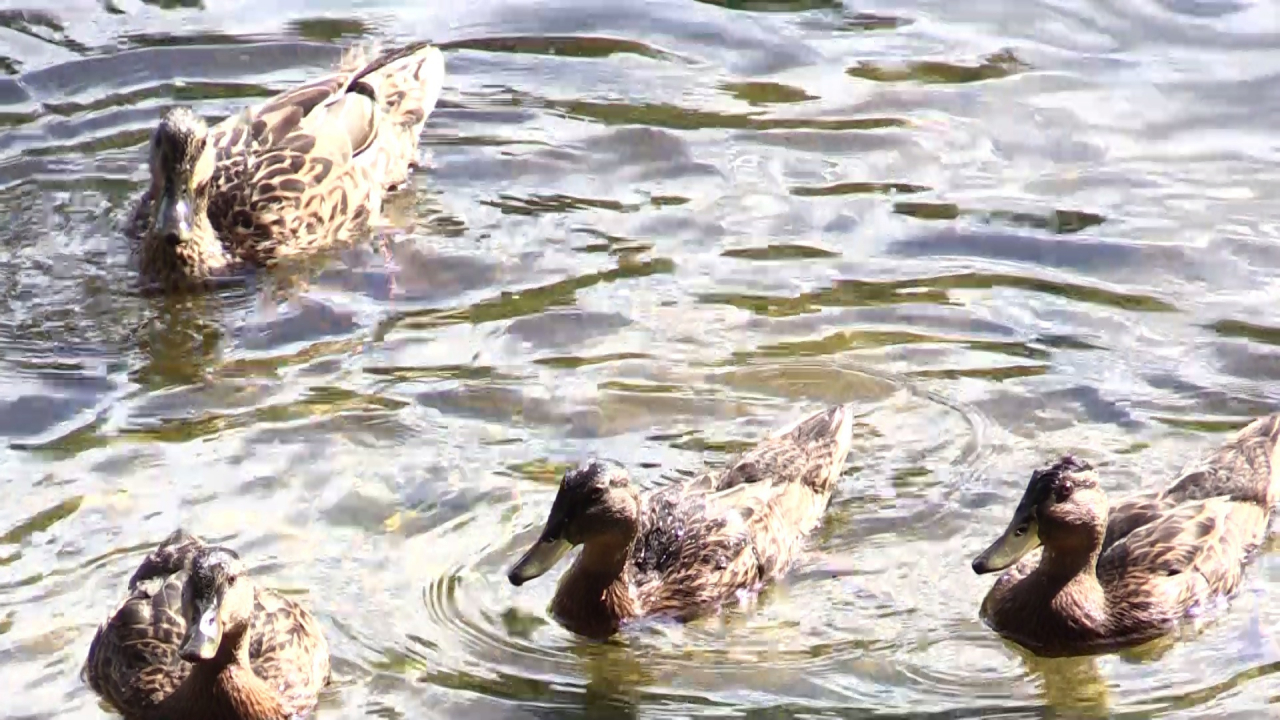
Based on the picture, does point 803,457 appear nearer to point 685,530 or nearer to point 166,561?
point 685,530

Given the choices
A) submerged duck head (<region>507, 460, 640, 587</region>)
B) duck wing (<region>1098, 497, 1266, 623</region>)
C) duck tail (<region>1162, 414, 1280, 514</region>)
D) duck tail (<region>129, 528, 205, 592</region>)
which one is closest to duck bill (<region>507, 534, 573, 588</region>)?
submerged duck head (<region>507, 460, 640, 587</region>)

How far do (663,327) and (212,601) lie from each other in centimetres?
329

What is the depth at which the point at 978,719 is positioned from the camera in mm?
7516

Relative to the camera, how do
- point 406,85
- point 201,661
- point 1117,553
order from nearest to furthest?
point 201,661, point 1117,553, point 406,85

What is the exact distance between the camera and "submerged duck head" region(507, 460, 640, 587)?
7.95 m

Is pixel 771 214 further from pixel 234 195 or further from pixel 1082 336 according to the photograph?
pixel 234 195

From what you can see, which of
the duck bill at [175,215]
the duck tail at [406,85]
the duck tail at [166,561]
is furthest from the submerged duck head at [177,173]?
the duck tail at [166,561]

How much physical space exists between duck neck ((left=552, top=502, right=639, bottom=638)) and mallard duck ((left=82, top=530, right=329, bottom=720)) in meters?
0.92

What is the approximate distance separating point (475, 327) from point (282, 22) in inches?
152

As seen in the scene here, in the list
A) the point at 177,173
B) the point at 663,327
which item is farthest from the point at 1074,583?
the point at 177,173

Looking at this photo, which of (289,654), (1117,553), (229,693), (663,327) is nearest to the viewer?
(229,693)

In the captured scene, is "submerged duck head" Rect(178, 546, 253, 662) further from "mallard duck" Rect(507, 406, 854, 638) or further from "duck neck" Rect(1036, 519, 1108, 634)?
"duck neck" Rect(1036, 519, 1108, 634)

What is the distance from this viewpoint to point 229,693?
24.4 feet

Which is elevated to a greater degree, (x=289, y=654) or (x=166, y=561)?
(x=166, y=561)
